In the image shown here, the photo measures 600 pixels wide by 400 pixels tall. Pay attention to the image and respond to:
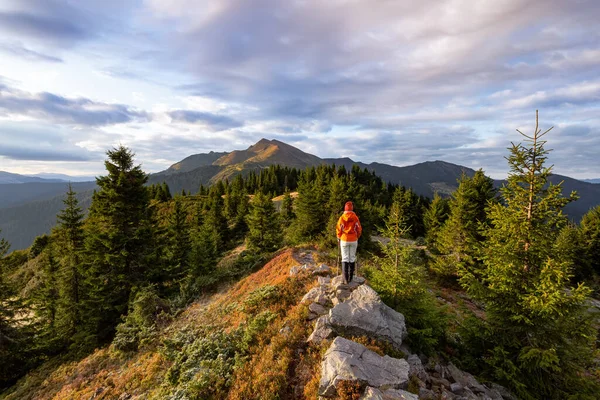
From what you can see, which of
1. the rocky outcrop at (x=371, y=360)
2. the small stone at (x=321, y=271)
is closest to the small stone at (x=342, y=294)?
the rocky outcrop at (x=371, y=360)

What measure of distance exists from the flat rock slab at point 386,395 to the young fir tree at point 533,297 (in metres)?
5.57

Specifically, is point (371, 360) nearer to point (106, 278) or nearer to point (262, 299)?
point (262, 299)

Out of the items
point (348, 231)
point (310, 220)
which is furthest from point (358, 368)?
point (310, 220)

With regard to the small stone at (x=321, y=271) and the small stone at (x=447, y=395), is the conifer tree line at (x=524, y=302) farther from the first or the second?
the small stone at (x=321, y=271)

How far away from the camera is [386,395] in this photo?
6.13 meters

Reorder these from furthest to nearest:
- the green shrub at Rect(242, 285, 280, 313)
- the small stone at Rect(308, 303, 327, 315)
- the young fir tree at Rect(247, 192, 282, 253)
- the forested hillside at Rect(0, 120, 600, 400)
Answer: the young fir tree at Rect(247, 192, 282, 253) < the green shrub at Rect(242, 285, 280, 313) < the small stone at Rect(308, 303, 327, 315) < the forested hillside at Rect(0, 120, 600, 400)

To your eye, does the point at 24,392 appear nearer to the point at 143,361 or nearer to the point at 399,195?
the point at 143,361

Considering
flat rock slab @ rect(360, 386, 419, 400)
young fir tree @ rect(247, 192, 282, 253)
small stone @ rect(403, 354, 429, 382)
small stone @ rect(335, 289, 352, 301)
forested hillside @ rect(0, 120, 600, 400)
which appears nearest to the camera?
flat rock slab @ rect(360, 386, 419, 400)

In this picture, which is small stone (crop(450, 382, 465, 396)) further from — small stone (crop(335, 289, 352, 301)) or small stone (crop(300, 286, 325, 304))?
small stone (crop(300, 286, 325, 304))

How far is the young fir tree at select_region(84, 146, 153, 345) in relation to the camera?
18297 mm

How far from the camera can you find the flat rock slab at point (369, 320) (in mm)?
8609

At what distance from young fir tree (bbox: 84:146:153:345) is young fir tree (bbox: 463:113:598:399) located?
21.4 m

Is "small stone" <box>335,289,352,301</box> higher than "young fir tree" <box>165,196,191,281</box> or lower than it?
higher

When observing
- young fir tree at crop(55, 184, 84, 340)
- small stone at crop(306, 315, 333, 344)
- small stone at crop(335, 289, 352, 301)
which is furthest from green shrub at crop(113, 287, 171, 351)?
small stone at crop(335, 289, 352, 301)
